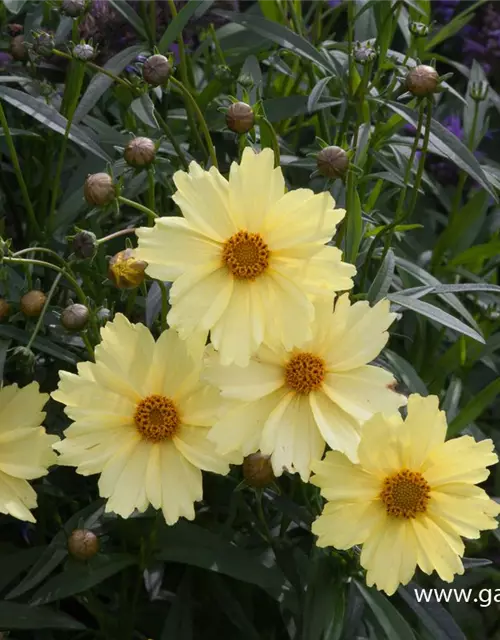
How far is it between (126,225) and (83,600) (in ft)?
1.53

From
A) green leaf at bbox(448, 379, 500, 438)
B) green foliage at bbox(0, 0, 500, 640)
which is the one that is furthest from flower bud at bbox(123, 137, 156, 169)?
green leaf at bbox(448, 379, 500, 438)

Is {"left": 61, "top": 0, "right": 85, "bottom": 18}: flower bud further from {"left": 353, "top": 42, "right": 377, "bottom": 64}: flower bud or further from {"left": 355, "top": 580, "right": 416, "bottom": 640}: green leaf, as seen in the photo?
{"left": 355, "top": 580, "right": 416, "bottom": 640}: green leaf

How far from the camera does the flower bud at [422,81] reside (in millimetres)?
864

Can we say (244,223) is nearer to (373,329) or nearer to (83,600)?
(373,329)

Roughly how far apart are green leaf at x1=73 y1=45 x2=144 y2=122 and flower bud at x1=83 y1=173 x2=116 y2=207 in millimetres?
232

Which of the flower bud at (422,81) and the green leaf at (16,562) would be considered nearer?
the flower bud at (422,81)

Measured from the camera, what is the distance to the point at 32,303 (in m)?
0.88

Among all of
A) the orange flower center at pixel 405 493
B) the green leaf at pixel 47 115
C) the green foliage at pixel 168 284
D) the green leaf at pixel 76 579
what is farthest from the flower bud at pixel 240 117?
the green leaf at pixel 76 579

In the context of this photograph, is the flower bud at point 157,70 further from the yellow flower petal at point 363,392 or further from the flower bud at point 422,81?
the yellow flower petal at point 363,392

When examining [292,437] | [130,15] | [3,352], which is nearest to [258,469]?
[292,437]

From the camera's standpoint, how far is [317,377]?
0.74 m

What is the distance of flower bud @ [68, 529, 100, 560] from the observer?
2.85 ft

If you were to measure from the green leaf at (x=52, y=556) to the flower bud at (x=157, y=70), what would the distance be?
0.45 m

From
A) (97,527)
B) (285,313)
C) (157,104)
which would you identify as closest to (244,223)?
(285,313)
